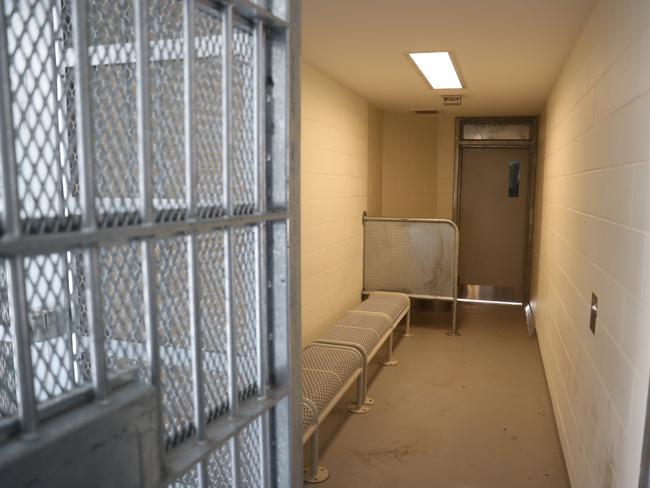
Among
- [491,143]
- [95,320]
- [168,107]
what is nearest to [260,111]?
[168,107]

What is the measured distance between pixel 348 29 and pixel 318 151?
3.78 feet

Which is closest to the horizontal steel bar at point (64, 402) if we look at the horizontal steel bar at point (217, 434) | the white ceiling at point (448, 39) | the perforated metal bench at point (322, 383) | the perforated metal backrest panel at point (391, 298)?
the horizontal steel bar at point (217, 434)

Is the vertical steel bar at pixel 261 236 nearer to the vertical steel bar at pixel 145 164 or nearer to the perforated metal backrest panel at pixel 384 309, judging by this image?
the vertical steel bar at pixel 145 164

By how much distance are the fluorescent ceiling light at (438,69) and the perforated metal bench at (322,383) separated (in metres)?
2.00

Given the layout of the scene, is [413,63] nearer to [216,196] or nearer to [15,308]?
[216,196]

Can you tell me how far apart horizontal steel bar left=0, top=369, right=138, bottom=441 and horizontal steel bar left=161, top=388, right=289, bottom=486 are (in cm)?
23

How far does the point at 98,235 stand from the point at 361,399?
3.03 metres

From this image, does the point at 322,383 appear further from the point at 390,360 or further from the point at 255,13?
the point at 255,13

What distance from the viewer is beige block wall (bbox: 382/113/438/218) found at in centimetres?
653

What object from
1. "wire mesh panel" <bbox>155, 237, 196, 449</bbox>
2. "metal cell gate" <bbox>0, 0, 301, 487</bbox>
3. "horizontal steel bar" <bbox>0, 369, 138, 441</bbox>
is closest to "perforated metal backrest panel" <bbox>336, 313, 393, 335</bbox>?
"metal cell gate" <bbox>0, 0, 301, 487</bbox>

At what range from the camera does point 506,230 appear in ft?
21.7

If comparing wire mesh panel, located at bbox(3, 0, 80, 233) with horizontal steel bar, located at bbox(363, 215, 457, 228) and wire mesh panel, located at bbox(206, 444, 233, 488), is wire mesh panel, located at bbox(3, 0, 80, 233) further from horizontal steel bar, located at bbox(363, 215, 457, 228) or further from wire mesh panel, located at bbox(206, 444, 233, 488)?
horizontal steel bar, located at bbox(363, 215, 457, 228)

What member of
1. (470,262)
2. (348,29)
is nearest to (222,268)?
(348,29)

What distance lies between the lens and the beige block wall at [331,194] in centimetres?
388
